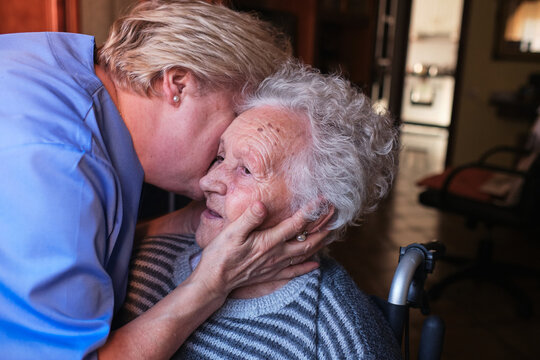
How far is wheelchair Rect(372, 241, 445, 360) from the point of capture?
3.51 ft

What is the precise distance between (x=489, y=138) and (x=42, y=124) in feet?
20.4

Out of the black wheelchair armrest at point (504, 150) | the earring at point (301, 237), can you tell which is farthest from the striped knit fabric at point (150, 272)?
the black wheelchair armrest at point (504, 150)

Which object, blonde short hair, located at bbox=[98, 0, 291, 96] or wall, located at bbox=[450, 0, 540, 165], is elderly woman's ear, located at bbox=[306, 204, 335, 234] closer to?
blonde short hair, located at bbox=[98, 0, 291, 96]

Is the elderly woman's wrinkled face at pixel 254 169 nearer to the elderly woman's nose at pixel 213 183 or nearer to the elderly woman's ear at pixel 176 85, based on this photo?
the elderly woman's nose at pixel 213 183

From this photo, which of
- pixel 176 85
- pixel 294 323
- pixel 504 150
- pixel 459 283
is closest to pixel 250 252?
pixel 294 323

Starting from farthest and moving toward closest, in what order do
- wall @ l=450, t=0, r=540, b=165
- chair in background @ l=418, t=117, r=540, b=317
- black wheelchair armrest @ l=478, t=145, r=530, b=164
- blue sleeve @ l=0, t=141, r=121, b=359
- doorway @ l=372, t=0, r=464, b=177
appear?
doorway @ l=372, t=0, r=464, b=177 < wall @ l=450, t=0, r=540, b=165 < black wheelchair armrest @ l=478, t=145, r=530, b=164 < chair in background @ l=418, t=117, r=540, b=317 < blue sleeve @ l=0, t=141, r=121, b=359

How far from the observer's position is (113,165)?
1035mm

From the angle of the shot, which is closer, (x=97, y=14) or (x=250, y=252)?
(x=250, y=252)

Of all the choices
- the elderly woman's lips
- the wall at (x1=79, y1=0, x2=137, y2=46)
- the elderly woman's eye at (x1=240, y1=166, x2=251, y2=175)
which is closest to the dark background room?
the wall at (x1=79, y1=0, x2=137, y2=46)

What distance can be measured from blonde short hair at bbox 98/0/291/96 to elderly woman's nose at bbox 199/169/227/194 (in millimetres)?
214

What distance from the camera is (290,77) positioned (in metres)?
1.30

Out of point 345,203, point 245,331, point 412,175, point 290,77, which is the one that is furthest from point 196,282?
point 412,175

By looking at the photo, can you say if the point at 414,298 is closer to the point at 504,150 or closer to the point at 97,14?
the point at 97,14

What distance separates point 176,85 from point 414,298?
2.45ft
